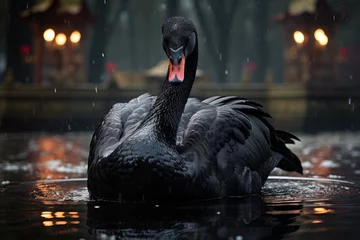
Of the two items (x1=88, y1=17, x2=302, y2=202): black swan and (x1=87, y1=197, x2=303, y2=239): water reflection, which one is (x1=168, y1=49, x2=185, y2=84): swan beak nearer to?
(x1=88, y1=17, x2=302, y2=202): black swan

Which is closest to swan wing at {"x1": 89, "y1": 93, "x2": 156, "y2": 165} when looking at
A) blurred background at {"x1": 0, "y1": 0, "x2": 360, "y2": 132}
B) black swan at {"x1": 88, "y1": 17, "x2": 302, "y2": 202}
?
black swan at {"x1": 88, "y1": 17, "x2": 302, "y2": 202}

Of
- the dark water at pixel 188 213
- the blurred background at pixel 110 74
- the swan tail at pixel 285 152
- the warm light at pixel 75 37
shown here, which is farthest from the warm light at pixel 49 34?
the swan tail at pixel 285 152

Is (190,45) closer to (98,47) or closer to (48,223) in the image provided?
(48,223)

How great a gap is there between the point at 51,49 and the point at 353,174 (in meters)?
29.4

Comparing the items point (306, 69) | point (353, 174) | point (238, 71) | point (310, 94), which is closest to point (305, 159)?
point (353, 174)

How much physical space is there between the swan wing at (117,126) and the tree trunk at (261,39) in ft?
142

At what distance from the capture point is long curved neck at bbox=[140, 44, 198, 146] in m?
8.27

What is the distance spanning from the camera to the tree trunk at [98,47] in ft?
149

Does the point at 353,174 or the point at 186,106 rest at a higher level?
the point at 186,106

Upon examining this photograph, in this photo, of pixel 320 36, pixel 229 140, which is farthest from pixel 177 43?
pixel 320 36

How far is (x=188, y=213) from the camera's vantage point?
750 centimetres

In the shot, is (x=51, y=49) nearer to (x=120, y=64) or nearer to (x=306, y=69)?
(x=306, y=69)

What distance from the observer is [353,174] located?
11.4 metres

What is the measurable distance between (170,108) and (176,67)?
2.03 feet
